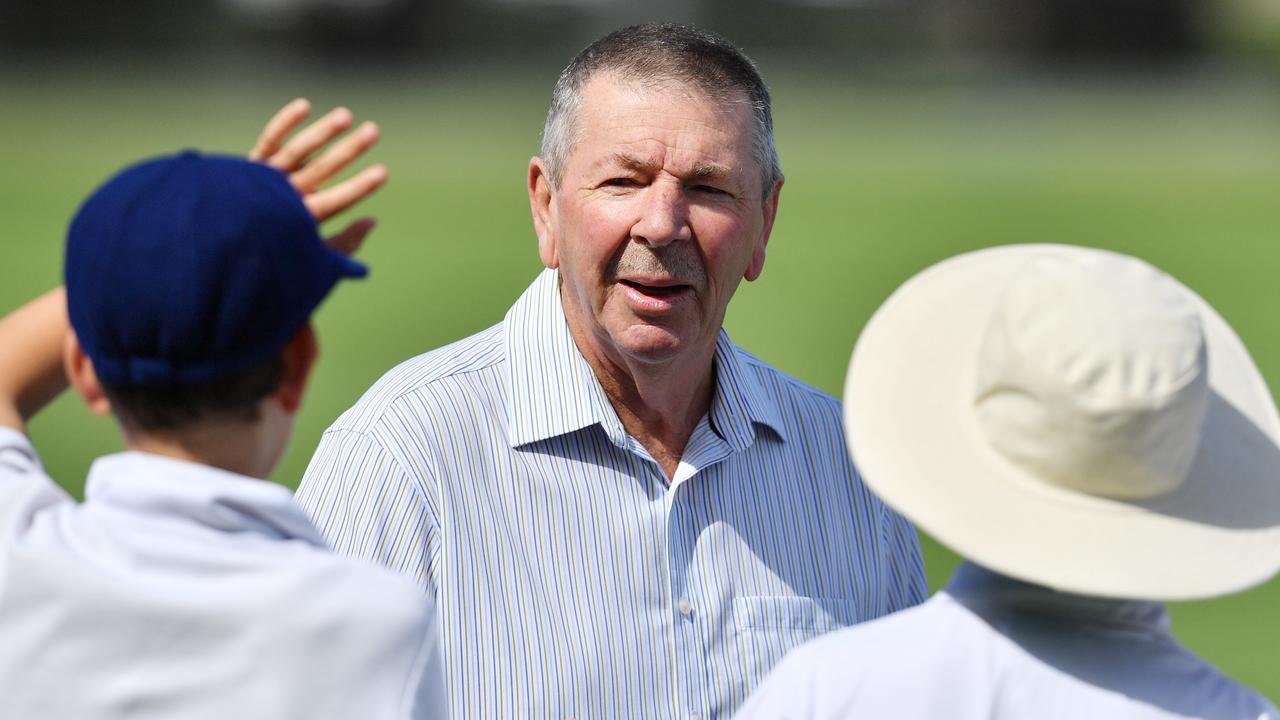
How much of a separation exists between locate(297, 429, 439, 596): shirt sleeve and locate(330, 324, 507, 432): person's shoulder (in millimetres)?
79

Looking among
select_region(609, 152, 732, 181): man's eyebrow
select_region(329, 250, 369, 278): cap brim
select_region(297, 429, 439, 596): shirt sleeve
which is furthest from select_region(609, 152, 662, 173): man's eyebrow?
select_region(329, 250, 369, 278): cap brim

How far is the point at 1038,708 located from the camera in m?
1.88

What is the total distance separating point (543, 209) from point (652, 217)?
358mm

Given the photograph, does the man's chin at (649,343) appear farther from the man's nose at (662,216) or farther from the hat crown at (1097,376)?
the hat crown at (1097,376)

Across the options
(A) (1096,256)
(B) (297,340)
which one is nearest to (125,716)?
(B) (297,340)

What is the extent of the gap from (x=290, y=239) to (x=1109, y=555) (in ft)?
3.27

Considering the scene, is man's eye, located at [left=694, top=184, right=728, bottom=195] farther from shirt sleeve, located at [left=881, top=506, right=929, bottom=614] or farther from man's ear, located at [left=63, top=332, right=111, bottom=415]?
man's ear, located at [left=63, top=332, right=111, bottom=415]

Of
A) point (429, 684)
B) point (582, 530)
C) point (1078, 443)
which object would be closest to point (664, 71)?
point (582, 530)

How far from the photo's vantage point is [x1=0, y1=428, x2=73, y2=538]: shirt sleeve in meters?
1.81

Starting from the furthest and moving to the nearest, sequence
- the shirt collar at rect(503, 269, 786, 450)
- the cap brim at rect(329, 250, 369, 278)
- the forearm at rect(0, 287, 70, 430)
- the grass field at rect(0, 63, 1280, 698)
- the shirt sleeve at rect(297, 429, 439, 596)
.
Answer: the grass field at rect(0, 63, 1280, 698)
the shirt collar at rect(503, 269, 786, 450)
the shirt sleeve at rect(297, 429, 439, 596)
the forearm at rect(0, 287, 70, 430)
the cap brim at rect(329, 250, 369, 278)

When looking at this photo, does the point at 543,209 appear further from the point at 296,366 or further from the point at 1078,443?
the point at 1078,443

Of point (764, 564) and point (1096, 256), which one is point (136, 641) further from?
point (764, 564)

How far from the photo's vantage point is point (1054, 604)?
1.94 m

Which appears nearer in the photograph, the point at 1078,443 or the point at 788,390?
the point at 1078,443
